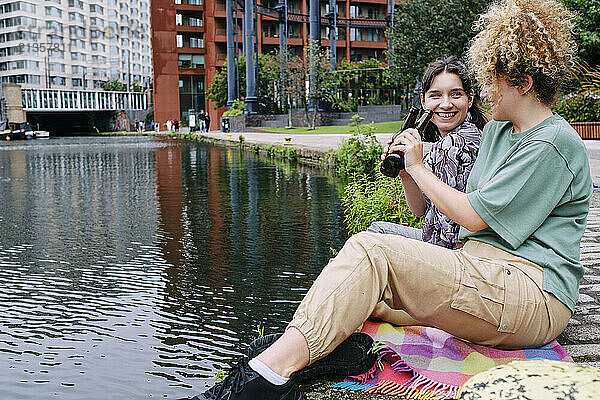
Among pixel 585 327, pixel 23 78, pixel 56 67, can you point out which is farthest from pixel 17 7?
pixel 585 327

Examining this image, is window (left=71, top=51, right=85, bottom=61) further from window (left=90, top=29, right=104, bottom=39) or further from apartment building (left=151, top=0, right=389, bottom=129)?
apartment building (left=151, top=0, right=389, bottom=129)

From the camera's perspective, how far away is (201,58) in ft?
209

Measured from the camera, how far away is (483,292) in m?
2.31

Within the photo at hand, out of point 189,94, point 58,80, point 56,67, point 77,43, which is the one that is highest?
point 77,43

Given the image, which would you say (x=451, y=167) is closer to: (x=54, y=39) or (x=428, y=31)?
(x=428, y=31)

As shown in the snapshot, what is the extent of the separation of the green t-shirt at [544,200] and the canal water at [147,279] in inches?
66.6

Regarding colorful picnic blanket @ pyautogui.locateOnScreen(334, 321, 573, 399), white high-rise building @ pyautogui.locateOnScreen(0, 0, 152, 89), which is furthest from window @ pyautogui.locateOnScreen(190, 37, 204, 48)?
colorful picnic blanket @ pyautogui.locateOnScreen(334, 321, 573, 399)

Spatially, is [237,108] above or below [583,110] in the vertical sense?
above

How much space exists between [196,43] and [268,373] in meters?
63.2

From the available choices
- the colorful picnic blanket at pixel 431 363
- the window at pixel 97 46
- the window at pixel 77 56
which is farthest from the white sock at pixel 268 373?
the window at pixel 97 46

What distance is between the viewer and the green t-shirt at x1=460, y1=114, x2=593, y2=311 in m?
2.31

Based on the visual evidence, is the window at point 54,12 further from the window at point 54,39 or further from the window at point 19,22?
the window at point 19,22

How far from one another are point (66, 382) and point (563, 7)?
109 inches

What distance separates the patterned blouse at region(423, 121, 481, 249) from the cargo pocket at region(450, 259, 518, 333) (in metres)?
0.75
